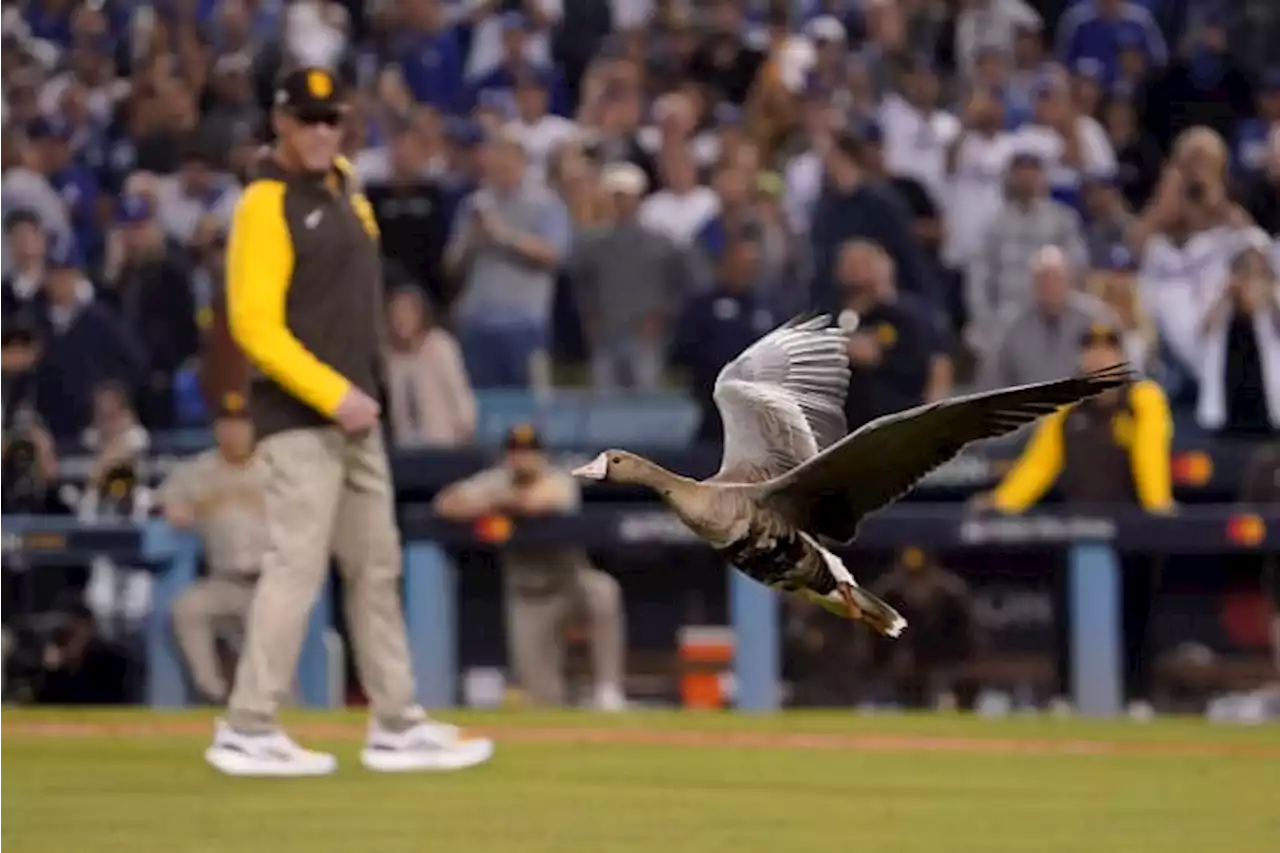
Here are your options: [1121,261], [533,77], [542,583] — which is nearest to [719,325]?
[542,583]

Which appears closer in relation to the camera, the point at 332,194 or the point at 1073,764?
the point at 332,194

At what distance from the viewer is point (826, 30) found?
18844mm

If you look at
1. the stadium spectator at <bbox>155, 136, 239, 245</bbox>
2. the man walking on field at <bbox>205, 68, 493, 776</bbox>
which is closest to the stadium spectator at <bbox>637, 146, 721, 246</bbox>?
the stadium spectator at <bbox>155, 136, 239, 245</bbox>

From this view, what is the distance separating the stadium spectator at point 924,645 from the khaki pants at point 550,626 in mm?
1352

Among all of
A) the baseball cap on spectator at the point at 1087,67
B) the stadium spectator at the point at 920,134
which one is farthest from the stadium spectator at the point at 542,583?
the baseball cap on spectator at the point at 1087,67

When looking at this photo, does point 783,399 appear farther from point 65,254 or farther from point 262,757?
point 65,254

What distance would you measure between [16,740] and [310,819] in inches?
123

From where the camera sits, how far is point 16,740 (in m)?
11.8

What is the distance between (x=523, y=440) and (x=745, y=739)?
3.12m

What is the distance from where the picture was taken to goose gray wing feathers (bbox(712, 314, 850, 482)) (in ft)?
28.6

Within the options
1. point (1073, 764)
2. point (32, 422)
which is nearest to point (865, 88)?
point (32, 422)

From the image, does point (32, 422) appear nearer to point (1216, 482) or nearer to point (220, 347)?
point (220, 347)

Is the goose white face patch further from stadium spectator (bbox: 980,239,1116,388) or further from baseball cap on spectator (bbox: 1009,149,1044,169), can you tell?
baseball cap on spectator (bbox: 1009,149,1044,169)

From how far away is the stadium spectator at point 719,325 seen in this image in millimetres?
15812
